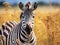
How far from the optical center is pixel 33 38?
734cm

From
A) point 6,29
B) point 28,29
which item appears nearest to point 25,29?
point 28,29

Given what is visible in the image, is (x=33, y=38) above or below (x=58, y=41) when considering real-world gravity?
above

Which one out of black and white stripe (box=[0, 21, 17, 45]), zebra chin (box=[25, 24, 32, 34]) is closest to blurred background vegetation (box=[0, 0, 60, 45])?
black and white stripe (box=[0, 21, 17, 45])


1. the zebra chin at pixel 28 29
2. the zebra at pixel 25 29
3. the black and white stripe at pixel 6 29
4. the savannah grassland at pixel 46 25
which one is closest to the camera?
the zebra chin at pixel 28 29

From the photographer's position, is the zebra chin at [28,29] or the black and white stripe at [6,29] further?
the black and white stripe at [6,29]

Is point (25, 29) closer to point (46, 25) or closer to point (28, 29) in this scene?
point (28, 29)

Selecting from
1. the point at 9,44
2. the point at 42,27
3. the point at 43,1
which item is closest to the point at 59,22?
the point at 42,27

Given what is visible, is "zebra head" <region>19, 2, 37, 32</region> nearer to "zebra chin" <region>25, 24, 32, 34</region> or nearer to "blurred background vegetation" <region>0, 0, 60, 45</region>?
"zebra chin" <region>25, 24, 32, 34</region>

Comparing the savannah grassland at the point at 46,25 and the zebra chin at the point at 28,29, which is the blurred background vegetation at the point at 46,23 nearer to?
the savannah grassland at the point at 46,25

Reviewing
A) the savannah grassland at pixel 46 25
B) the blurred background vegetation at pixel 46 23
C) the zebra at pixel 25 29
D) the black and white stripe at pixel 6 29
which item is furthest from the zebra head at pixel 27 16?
the savannah grassland at pixel 46 25

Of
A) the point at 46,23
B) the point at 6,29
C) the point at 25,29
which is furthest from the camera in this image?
the point at 46,23

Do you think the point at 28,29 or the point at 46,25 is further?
the point at 46,25

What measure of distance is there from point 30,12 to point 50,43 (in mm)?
1521

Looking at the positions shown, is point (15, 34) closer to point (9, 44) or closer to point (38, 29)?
point (9, 44)
